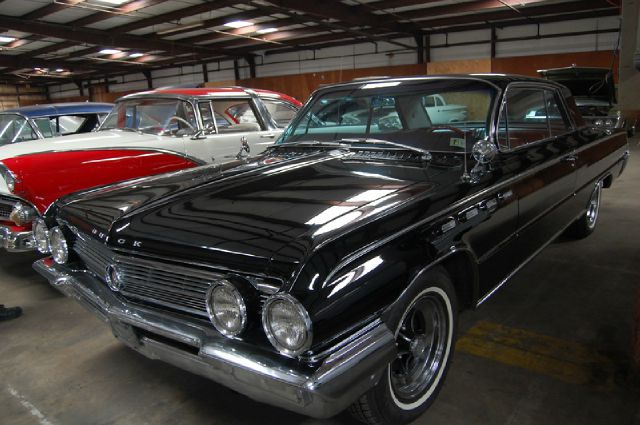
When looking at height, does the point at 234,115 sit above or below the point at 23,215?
above

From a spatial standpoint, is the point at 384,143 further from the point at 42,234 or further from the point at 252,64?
the point at 252,64

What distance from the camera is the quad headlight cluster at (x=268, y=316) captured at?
60.1 inches

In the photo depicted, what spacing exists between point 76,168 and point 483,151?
3372 millimetres

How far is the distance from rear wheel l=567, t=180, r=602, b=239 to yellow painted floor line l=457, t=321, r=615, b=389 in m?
2.00

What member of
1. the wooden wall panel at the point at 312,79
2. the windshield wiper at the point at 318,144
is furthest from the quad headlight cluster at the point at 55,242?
the wooden wall panel at the point at 312,79

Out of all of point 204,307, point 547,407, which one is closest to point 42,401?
point 204,307

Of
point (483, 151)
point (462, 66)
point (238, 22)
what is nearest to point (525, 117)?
point (483, 151)

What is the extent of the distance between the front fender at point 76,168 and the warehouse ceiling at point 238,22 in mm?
7338

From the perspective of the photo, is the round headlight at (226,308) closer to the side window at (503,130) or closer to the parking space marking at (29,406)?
the parking space marking at (29,406)

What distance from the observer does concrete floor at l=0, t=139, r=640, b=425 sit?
2.14 meters

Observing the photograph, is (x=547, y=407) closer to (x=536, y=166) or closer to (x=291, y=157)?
(x=536, y=166)

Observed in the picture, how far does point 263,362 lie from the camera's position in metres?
1.57

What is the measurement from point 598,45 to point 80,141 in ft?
46.1

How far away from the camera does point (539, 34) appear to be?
14336 millimetres
